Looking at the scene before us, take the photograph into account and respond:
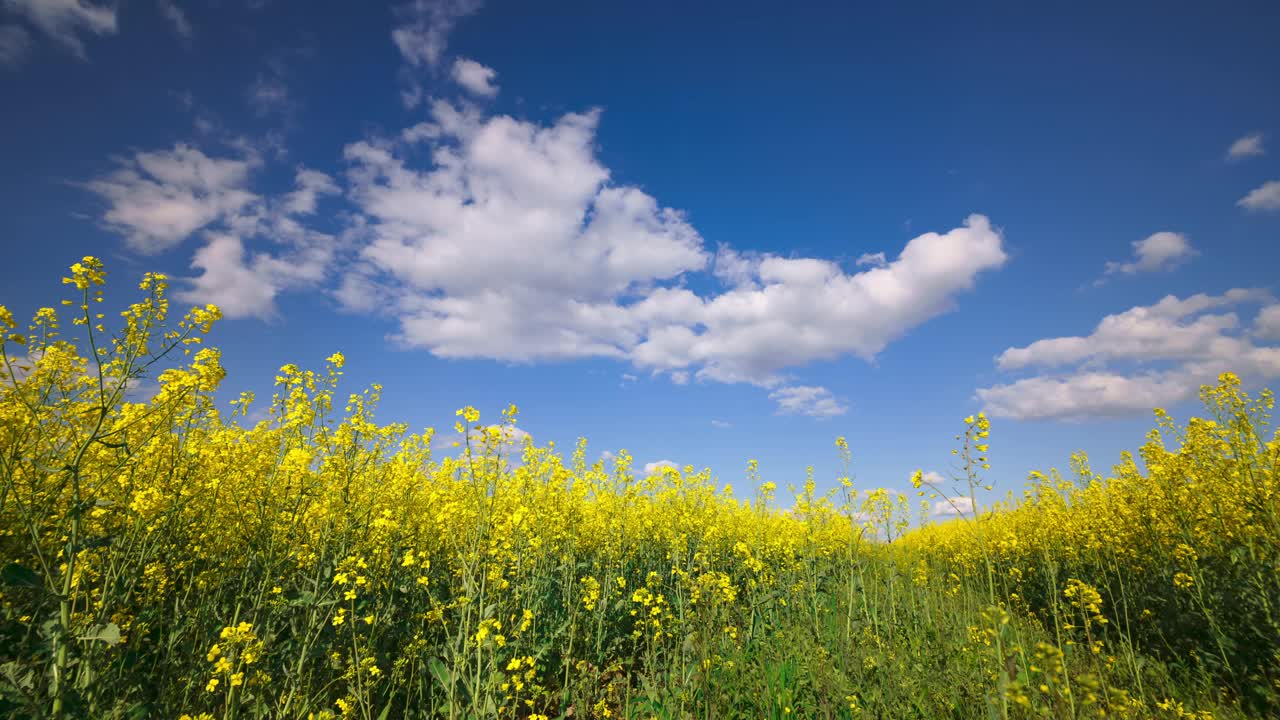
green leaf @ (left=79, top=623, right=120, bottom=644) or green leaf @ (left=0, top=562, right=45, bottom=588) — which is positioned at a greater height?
green leaf @ (left=0, top=562, right=45, bottom=588)

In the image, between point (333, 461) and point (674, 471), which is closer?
point (333, 461)

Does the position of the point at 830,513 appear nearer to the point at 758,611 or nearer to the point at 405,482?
the point at 758,611

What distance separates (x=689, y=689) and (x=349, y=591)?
2560 mm

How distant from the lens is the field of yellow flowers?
2922 millimetres

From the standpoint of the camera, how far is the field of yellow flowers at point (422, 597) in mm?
2922

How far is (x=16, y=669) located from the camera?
242cm

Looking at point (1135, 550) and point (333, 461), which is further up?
point (333, 461)

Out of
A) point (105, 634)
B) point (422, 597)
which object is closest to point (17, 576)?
point (105, 634)

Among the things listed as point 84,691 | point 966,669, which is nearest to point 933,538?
point 966,669

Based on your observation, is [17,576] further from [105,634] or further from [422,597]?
[422,597]

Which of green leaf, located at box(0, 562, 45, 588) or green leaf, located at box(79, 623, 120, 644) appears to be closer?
green leaf, located at box(0, 562, 45, 588)

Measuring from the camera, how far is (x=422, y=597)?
5.24 meters

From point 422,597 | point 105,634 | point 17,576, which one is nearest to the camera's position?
point 17,576

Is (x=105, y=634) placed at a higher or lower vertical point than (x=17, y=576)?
lower
